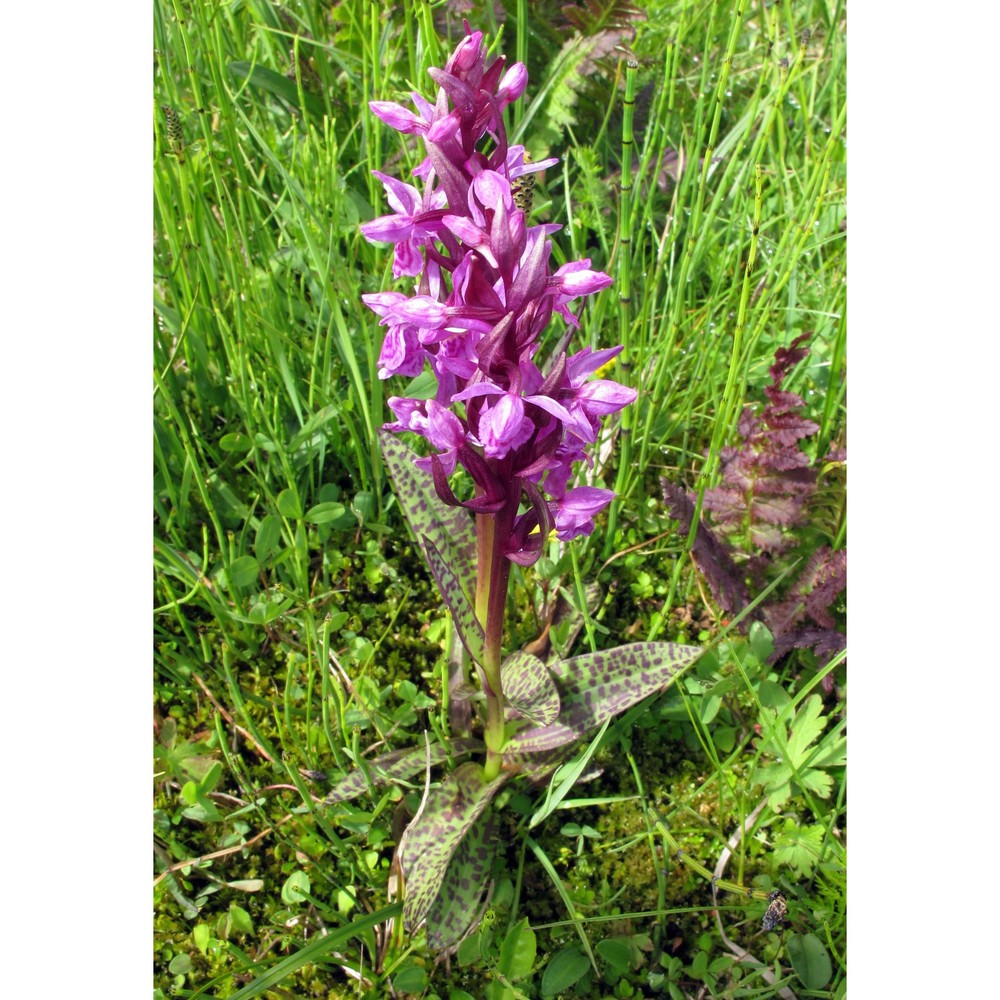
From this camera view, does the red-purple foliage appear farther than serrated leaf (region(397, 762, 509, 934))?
Yes

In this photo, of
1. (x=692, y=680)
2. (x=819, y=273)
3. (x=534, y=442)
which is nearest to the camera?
(x=534, y=442)

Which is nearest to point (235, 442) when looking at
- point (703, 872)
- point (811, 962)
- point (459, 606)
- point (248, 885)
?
point (459, 606)

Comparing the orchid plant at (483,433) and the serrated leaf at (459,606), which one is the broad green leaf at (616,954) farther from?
the serrated leaf at (459,606)

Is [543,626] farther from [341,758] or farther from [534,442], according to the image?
[534,442]

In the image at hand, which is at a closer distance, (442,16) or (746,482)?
(746,482)

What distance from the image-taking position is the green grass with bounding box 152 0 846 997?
3.06 ft

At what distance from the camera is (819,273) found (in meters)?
1.40

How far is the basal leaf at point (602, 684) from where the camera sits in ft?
2.98

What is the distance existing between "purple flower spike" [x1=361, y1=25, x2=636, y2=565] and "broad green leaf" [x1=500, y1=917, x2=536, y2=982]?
41 centimetres

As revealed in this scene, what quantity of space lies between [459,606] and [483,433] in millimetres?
296

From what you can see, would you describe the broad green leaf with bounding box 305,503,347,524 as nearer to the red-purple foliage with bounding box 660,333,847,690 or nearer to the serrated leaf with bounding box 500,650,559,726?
the serrated leaf with bounding box 500,650,559,726

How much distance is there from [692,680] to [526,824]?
29 cm

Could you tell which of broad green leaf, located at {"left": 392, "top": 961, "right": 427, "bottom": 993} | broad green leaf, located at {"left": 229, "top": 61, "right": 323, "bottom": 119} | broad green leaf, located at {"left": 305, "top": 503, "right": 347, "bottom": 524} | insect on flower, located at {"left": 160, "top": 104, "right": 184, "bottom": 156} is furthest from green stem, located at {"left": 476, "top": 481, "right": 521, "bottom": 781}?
broad green leaf, located at {"left": 229, "top": 61, "right": 323, "bottom": 119}
